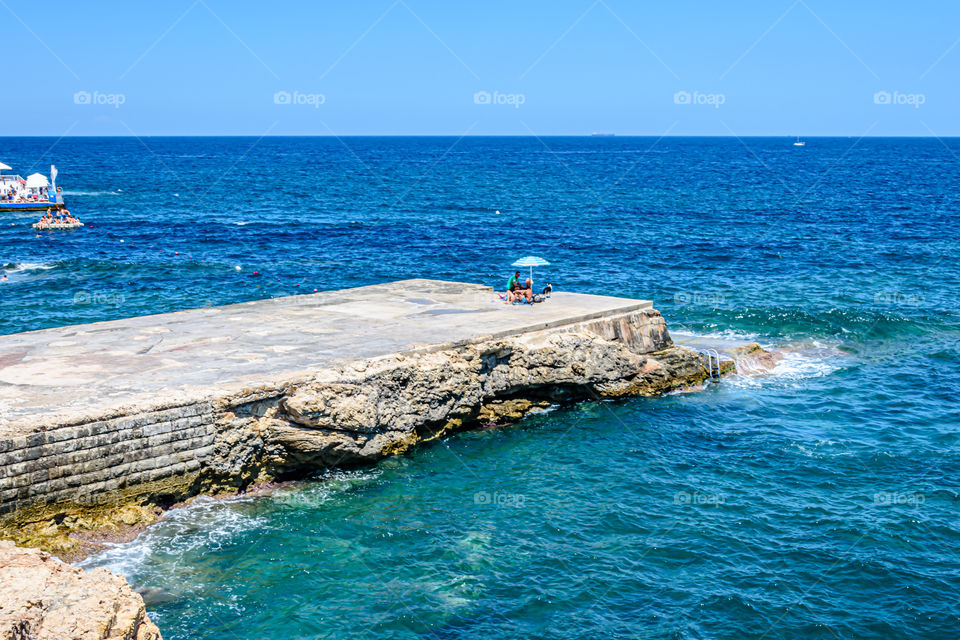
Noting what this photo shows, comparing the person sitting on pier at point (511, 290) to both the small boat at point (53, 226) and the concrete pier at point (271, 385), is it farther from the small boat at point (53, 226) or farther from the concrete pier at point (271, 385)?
the small boat at point (53, 226)

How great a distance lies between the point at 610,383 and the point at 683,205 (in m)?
60.9

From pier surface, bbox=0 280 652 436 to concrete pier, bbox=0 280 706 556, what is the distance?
0.06m

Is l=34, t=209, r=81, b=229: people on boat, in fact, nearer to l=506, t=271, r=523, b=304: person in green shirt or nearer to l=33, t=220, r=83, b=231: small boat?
l=33, t=220, r=83, b=231: small boat

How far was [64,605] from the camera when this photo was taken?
31.8ft

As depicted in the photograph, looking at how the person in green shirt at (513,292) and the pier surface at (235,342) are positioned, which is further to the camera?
the person in green shirt at (513,292)

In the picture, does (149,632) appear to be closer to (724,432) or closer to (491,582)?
(491,582)

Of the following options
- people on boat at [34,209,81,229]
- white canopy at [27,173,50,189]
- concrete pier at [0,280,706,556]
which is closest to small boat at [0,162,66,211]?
white canopy at [27,173,50,189]

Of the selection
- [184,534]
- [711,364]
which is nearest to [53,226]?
[711,364]

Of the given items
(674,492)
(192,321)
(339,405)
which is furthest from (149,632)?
(192,321)

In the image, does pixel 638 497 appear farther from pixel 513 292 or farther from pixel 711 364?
pixel 711 364

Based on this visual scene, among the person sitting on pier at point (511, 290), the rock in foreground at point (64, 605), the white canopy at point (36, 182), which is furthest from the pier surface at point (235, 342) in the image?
the white canopy at point (36, 182)

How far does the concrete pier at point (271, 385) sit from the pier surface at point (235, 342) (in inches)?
2.4

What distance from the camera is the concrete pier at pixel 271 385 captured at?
53.8ft

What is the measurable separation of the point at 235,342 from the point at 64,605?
13.1 metres
